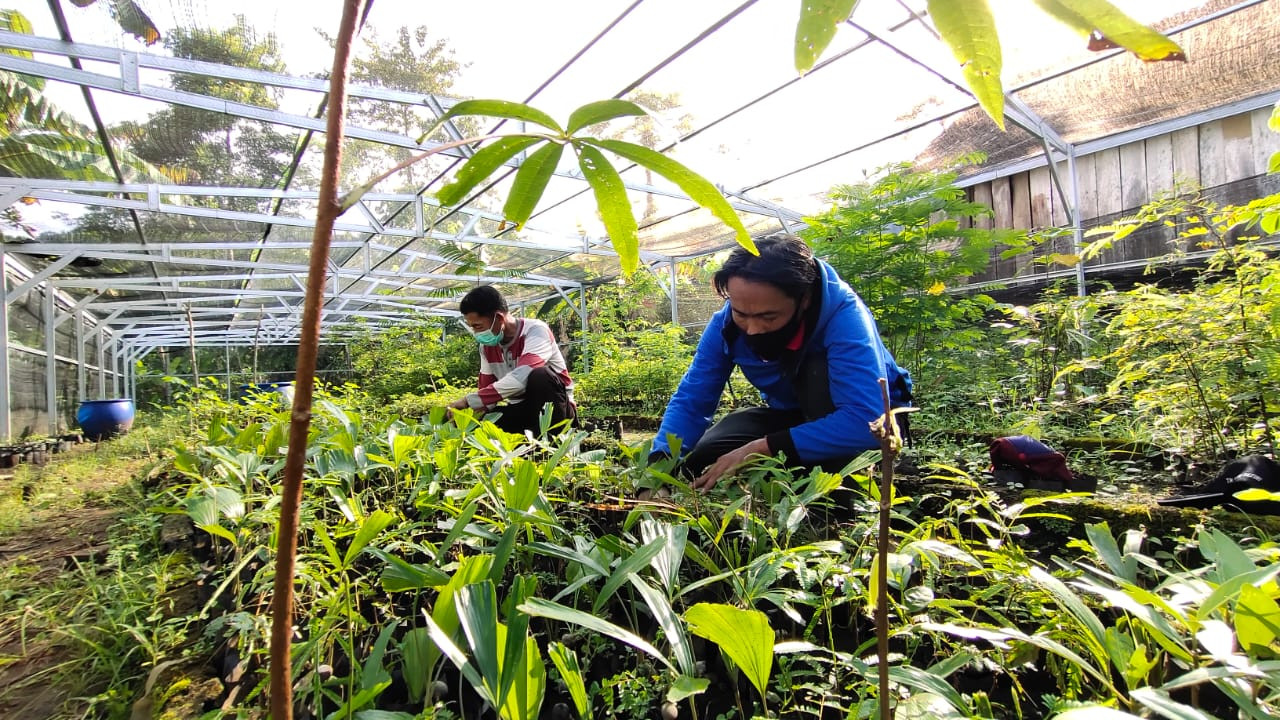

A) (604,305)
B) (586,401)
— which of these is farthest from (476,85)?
(604,305)

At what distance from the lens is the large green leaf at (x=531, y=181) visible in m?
0.65

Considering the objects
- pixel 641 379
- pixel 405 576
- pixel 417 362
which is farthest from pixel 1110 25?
pixel 417 362

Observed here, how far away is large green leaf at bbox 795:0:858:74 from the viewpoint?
0.56 meters

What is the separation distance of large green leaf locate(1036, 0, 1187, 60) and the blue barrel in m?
10.1

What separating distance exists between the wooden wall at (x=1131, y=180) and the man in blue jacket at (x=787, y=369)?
4.24 meters

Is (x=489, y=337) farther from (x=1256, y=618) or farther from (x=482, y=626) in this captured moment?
(x=1256, y=618)

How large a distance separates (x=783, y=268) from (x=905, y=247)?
199 centimetres

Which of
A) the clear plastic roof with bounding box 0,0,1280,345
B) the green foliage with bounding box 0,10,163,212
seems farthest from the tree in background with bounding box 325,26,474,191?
the green foliage with bounding box 0,10,163,212

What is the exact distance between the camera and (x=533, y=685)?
0.55 meters

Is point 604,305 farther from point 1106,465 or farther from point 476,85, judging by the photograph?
point 1106,465

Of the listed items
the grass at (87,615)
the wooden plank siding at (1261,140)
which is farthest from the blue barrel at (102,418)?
the wooden plank siding at (1261,140)

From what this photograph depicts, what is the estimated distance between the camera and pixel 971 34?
0.52 metres

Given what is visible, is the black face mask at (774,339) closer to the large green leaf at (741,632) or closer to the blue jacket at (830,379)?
the blue jacket at (830,379)

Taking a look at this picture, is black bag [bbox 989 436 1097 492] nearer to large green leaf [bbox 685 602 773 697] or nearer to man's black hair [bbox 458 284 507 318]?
large green leaf [bbox 685 602 773 697]
